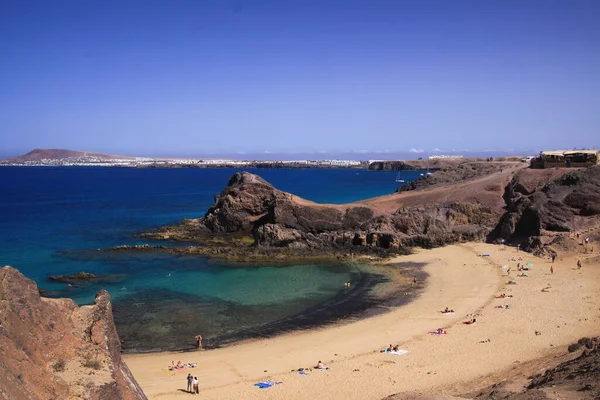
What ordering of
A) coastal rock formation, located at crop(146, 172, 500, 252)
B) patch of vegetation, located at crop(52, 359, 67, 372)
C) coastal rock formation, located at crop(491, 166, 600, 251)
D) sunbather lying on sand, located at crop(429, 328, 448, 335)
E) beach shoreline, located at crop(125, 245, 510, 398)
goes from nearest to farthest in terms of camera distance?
patch of vegetation, located at crop(52, 359, 67, 372), beach shoreline, located at crop(125, 245, 510, 398), sunbather lying on sand, located at crop(429, 328, 448, 335), coastal rock formation, located at crop(491, 166, 600, 251), coastal rock formation, located at crop(146, 172, 500, 252)

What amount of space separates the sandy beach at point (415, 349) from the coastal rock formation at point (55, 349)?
→ 8821mm

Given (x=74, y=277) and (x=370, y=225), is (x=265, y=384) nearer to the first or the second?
(x=74, y=277)

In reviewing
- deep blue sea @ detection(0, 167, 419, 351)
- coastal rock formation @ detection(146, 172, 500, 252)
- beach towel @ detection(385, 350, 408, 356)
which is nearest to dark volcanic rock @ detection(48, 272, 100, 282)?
deep blue sea @ detection(0, 167, 419, 351)

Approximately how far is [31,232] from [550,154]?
58.0 m

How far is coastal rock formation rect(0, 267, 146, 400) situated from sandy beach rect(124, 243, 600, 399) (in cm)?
882

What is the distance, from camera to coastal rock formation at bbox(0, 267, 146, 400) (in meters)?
9.43

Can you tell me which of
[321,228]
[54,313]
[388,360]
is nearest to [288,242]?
[321,228]

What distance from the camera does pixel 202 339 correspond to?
2595 centimetres

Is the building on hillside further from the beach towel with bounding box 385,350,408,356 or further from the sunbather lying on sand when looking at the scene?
the beach towel with bounding box 385,350,408,356

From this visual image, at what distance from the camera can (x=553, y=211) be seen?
42.9 m

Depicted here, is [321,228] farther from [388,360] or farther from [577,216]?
[388,360]

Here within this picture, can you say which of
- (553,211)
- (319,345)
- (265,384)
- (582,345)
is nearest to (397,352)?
(319,345)

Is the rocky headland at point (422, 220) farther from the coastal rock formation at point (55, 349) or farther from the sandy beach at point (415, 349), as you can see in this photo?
the coastal rock formation at point (55, 349)

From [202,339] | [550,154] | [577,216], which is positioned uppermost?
[550,154]
